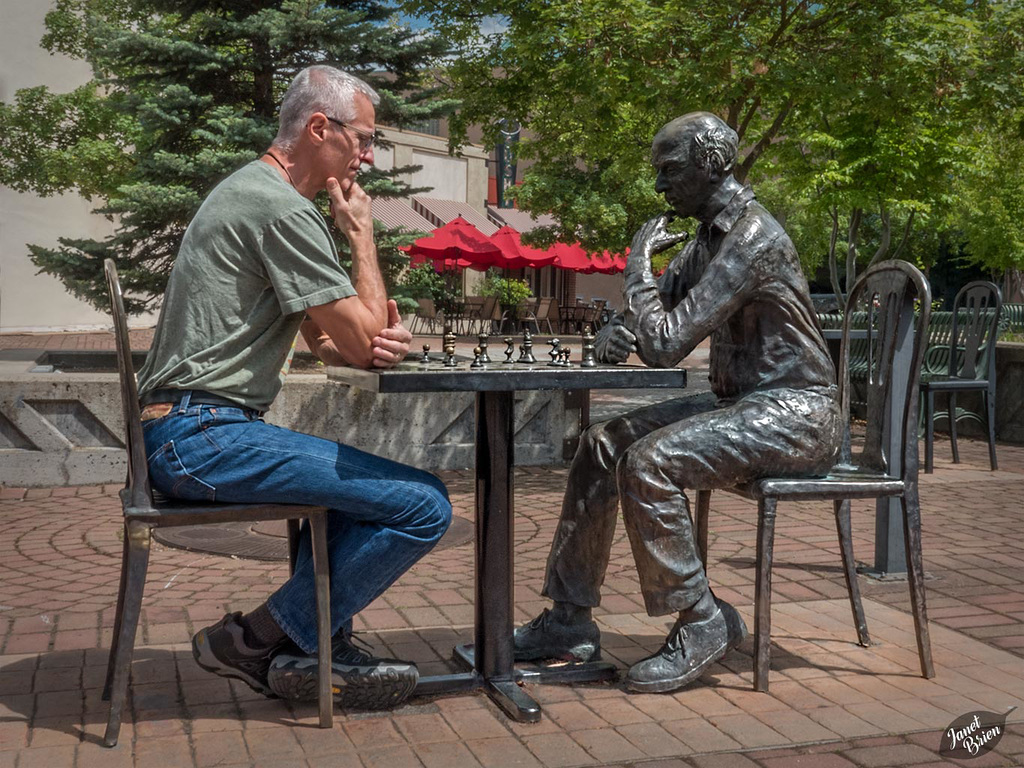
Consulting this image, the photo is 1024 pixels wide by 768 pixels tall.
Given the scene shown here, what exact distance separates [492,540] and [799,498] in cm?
102

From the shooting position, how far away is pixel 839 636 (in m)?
4.50

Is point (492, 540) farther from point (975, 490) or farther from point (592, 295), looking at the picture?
point (592, 295)

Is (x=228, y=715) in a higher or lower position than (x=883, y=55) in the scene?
lower

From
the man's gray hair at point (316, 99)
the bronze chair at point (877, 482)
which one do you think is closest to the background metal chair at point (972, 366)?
the bronze chair at point (877, 482)

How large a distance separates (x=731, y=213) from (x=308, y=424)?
4.62 m

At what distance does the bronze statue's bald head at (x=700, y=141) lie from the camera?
396 cm

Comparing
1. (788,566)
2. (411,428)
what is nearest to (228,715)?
(788,566)

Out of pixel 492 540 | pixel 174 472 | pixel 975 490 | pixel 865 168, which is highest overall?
pixel 865 168

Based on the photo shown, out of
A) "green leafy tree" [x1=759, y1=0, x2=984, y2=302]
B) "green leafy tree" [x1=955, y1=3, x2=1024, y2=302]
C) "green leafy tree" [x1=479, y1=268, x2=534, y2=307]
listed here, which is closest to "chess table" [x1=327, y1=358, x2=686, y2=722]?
"green leafy tree" [x1=759, y1=0, x2=984, y2=302]

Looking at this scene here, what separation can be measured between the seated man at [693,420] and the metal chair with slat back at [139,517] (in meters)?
0.98

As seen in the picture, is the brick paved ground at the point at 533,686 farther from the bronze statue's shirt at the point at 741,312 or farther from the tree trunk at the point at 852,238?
the tree trunk at the point at 852,238

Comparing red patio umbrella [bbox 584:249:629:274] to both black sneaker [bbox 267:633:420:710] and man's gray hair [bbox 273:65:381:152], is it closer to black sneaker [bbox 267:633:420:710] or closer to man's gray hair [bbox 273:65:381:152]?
man's gray hair [bbox 273:65:381:152]

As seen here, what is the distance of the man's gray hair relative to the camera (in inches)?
138

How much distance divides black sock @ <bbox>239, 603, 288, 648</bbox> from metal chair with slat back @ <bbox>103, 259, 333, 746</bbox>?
22 centimetres
